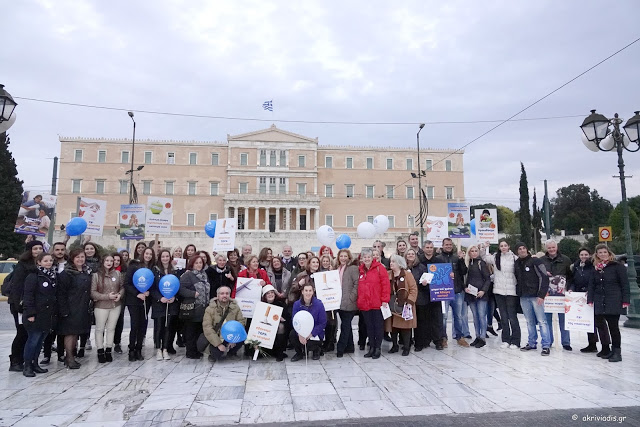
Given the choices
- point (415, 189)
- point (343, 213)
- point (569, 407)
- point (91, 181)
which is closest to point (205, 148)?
point (91, 181)

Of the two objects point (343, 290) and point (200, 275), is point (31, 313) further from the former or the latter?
point (343, 290)

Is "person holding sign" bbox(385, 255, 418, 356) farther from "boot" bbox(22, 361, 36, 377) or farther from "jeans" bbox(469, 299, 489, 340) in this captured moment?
"boot" bbox(22, 361, 36, 377)

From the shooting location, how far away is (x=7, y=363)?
21.2 ft

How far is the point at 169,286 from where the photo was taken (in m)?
6.59

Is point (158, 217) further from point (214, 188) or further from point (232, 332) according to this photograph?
point (214, 188)

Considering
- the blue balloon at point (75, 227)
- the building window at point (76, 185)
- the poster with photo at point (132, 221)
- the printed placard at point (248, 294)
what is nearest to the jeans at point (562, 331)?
the printed placard at point (248, 294)

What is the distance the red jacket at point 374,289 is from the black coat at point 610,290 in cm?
326

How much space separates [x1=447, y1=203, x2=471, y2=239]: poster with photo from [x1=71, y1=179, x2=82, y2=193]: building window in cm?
5150

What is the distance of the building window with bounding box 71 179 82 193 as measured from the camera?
170 feet

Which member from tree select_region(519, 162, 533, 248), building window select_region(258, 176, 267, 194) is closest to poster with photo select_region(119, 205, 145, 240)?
tree select_region(519, 162, 533, 248)

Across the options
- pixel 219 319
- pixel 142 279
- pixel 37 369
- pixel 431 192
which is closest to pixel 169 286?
pixel 142 279

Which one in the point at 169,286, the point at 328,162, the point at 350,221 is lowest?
the point at 169,286

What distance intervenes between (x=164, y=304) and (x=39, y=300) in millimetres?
1740

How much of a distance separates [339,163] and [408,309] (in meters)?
50.9
